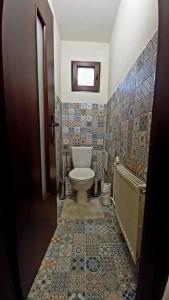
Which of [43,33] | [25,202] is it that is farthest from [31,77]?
[25,202]

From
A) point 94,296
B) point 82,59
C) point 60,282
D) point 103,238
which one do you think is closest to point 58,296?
point 60,282

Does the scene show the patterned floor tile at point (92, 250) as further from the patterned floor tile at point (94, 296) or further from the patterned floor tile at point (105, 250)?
the patterned floor tile at point (94, 296)

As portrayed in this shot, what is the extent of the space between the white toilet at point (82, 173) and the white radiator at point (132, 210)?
728mm

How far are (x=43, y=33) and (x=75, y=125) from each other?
1.48m

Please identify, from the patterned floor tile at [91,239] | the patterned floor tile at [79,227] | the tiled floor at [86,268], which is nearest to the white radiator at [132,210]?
the tiled floor at [86,268]

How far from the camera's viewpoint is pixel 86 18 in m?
1.94

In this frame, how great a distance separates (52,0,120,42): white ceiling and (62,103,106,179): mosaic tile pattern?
962 mm

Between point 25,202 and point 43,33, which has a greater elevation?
point 43,33

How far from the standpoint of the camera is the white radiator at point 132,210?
0.97 metres

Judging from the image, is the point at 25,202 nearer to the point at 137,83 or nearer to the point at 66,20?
the point at 137,83

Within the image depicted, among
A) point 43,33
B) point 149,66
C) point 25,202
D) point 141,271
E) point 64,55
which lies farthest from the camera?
point 64,55

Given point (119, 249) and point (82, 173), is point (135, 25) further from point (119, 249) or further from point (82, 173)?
point (119, 249)

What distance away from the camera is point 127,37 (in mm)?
1462

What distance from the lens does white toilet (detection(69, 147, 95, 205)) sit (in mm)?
1994
